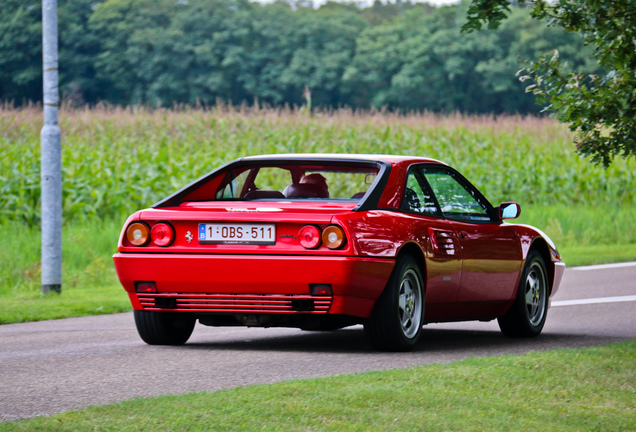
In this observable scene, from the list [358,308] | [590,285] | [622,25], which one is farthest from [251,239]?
[590,285]

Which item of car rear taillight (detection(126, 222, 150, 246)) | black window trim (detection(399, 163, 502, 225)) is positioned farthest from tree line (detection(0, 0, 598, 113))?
car rear taillight (detection(126, 222, 150, 246))

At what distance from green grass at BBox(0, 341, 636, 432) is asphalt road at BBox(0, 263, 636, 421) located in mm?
410

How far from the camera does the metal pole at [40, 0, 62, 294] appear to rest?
13.8 m

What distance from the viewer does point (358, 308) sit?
7695 millimetres

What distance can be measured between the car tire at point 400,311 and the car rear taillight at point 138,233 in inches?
63.8

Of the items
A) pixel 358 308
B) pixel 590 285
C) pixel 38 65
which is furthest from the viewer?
pixel 38 65

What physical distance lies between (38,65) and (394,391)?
57.7 meters

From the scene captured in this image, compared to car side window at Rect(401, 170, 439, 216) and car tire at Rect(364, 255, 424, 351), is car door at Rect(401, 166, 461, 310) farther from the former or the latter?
car tire at Rect(364, 255, 424, 351)

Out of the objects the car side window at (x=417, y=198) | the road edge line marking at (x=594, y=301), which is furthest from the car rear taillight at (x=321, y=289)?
the road edge line marking at (x=594, y=301)

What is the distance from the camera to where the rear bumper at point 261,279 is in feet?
24.8

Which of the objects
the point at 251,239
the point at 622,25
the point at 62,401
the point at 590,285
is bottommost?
the point at 590,285

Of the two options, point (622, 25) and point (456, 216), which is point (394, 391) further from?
point (622, 25)

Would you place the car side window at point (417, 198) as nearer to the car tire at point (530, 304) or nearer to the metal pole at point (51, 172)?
the car tire at point (530, 304)

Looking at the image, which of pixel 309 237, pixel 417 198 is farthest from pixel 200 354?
pixel 417 198
